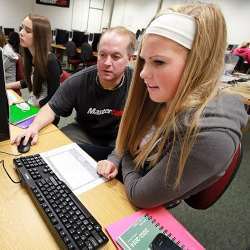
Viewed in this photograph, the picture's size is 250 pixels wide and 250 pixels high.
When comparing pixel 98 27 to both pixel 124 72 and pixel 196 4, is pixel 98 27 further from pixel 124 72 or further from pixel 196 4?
pixel 196 4

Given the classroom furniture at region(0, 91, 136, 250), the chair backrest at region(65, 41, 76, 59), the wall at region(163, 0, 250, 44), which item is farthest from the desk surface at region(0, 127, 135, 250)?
the wall at region(163, 0, 250, 44)

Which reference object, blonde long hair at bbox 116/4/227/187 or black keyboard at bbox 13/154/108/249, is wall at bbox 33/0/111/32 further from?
blonde long hair at bbox 116/4/227/187

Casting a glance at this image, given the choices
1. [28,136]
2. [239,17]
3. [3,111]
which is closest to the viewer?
[3,111]

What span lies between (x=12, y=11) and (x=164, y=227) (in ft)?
27.1

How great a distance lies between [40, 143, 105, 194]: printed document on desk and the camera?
3.03 ft

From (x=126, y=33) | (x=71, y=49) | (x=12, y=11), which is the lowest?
(x=71, y=49)

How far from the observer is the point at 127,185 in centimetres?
89

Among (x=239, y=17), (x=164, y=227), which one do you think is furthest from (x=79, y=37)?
(x=164, y=227)

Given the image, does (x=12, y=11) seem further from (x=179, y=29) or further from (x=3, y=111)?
(x=179, y=29)

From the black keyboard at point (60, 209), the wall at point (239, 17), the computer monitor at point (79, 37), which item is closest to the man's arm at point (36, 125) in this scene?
the black keyboard at point (60, 209)

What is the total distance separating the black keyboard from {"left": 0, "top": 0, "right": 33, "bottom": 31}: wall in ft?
25.1

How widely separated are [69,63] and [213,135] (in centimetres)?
596

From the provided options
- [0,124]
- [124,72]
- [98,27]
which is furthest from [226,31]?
[98,27]

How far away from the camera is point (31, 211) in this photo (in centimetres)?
77
